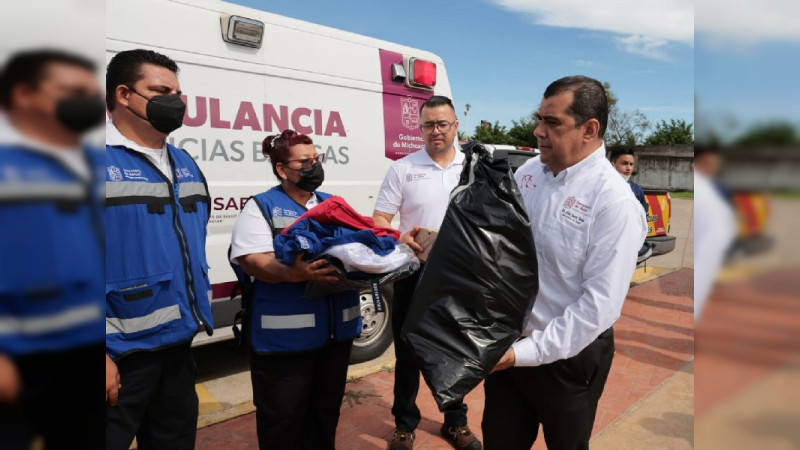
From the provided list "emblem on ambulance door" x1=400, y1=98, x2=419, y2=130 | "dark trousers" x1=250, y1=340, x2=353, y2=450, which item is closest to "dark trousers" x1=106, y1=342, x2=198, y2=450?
"dark trousers" x1=250, y1=340, x2=353, y2=450

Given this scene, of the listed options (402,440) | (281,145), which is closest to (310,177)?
(281,145)

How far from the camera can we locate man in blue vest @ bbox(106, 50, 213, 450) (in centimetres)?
191

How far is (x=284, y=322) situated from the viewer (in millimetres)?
2322

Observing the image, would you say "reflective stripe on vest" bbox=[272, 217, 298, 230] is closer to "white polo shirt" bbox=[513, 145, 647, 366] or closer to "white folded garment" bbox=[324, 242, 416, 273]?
"white folded garment" bbox=[324, 242, 416, 273]

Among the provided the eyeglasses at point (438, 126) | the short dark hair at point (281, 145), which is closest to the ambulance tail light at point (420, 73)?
the eyeglasses at point (438, 126)

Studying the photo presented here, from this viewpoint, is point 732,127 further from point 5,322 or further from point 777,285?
point 5,322

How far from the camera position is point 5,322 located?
1.31 feet

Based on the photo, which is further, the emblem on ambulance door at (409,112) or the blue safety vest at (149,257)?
the emblem on ambulance door at (409,112)

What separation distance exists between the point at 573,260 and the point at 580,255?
3 cm

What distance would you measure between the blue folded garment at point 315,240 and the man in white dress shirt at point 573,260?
604 mm

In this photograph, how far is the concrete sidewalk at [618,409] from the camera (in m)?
3.35

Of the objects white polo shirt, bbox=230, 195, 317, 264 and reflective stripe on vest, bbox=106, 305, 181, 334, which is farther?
white polo shirt, bbox=230, 195, 317, 264

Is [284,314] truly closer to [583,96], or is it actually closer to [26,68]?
[583,96]

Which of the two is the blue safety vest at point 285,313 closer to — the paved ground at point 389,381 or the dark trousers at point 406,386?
the dark trousers at point 406,386
